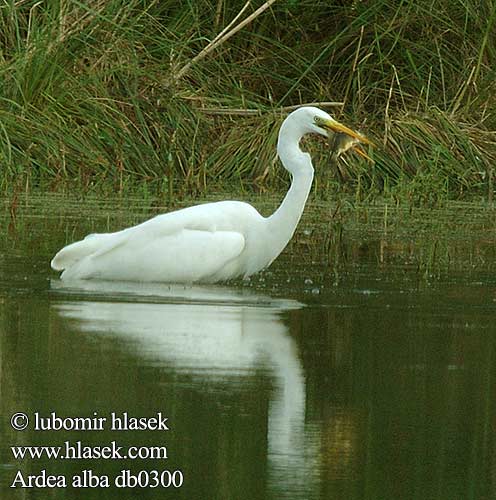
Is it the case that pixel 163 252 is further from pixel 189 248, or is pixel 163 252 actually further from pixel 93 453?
pixel 93 453

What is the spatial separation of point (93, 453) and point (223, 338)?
1859mm

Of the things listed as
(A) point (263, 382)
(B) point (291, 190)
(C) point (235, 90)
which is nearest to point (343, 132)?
(B) point (291, 190)

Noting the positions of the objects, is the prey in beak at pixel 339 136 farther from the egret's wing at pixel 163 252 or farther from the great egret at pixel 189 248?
the egret's wing at pixel 163 252

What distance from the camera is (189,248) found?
8.01 metres

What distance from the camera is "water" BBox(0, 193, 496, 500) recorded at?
4406 millimetres

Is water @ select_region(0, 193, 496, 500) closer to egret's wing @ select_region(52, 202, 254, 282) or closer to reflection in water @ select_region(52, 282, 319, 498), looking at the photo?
reflection in water @ select_region(52, 282, 319, 498)

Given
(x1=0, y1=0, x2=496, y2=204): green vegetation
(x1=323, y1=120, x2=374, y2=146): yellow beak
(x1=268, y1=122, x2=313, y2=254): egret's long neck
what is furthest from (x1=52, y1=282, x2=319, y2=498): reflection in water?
(x1=0, y1=0, x2=496, y2=204): green vegetation

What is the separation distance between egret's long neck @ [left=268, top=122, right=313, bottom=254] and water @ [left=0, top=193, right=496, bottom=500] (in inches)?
10.6

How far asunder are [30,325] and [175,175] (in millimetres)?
7863

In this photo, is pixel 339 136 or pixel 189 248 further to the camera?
pixel 339 136

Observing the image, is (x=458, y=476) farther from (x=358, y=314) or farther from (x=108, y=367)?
(x=358, y=314)

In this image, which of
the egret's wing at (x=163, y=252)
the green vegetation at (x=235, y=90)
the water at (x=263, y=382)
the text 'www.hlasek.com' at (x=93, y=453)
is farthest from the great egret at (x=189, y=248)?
the green vegetation at (x=235, y=90)

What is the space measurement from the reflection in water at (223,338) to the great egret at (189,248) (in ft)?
0.31

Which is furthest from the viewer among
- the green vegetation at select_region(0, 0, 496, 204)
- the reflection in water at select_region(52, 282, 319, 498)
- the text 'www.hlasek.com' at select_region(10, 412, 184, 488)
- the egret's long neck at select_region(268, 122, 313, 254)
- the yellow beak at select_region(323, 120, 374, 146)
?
the green vegetation at select_region(0, 0, 496, 204)
